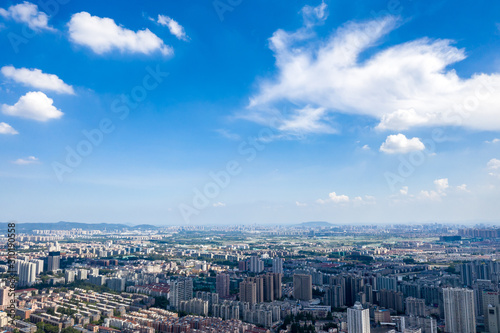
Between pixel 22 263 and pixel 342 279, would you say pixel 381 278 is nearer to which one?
pixel 342 279

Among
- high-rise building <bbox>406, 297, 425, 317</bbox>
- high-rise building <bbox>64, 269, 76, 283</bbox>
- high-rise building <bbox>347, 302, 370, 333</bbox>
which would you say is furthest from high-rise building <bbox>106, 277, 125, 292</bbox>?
high-rise building <bbox>406, 297, 425, 317</bbox>

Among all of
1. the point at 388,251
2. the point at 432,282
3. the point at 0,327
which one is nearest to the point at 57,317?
the point at 0,327

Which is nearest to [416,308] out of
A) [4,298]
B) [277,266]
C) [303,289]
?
[303,289]

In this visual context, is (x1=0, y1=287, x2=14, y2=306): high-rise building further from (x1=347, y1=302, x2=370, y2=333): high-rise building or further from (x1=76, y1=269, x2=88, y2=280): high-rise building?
(x1=347, y1=302, x2=370, y2=333): high-rise building

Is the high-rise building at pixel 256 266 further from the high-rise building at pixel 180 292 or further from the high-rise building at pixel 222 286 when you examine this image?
the high-rise building at pixel 180 292

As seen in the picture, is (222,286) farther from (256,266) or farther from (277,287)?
(256,266)
